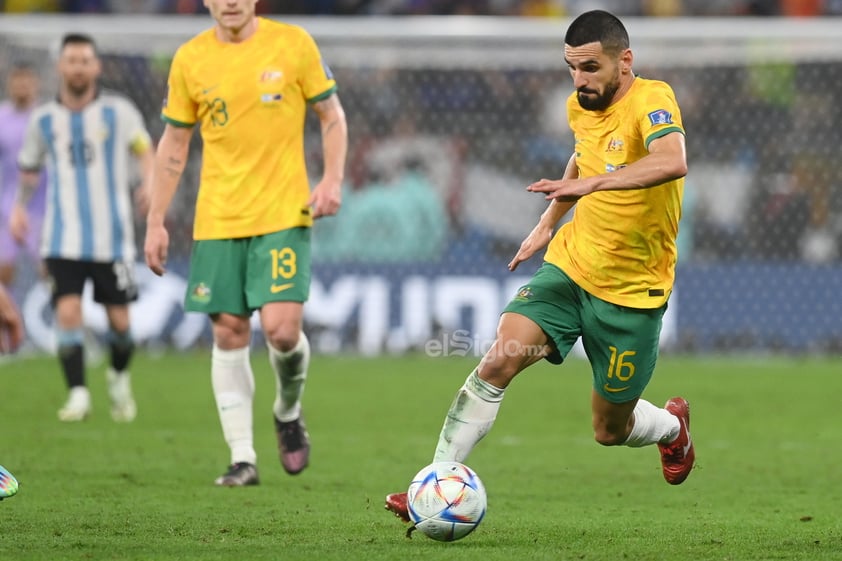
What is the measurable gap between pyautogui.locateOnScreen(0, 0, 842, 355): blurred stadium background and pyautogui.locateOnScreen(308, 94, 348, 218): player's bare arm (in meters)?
7.41

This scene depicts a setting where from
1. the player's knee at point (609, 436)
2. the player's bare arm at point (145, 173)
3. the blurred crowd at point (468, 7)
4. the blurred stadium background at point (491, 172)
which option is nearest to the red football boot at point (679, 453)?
the player's knee at point (609, 436)

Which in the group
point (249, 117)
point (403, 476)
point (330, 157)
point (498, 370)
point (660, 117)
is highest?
point (660, 117)

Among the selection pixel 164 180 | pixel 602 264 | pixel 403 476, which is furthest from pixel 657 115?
pixel 403 476

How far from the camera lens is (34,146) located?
1084cm

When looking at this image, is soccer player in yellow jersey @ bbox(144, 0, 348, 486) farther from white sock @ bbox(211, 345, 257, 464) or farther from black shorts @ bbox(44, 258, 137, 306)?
black shorts @ bbox(44, 258, 137, 306)

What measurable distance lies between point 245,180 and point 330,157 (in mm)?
418

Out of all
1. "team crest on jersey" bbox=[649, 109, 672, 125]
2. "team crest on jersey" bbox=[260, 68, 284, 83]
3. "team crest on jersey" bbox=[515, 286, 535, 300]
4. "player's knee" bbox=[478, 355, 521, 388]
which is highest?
"team crest on jersey" bbox=[649, 109, 672, 125]

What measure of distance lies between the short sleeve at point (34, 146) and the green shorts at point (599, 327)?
5716 millimetres

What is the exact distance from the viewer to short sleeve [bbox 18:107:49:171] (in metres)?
10.8

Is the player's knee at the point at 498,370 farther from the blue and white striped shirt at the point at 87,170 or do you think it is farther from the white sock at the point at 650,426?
the blue and white striped shirt at the point at 87,170

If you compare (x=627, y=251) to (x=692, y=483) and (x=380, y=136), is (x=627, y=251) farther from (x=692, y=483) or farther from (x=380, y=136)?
(x=380, y=136)

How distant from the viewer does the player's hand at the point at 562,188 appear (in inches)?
204

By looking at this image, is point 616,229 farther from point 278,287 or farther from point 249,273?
point 249,273

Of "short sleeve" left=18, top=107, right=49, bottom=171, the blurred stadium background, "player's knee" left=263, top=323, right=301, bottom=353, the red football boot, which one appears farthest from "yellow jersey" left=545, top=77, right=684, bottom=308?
the blurred stadium background
